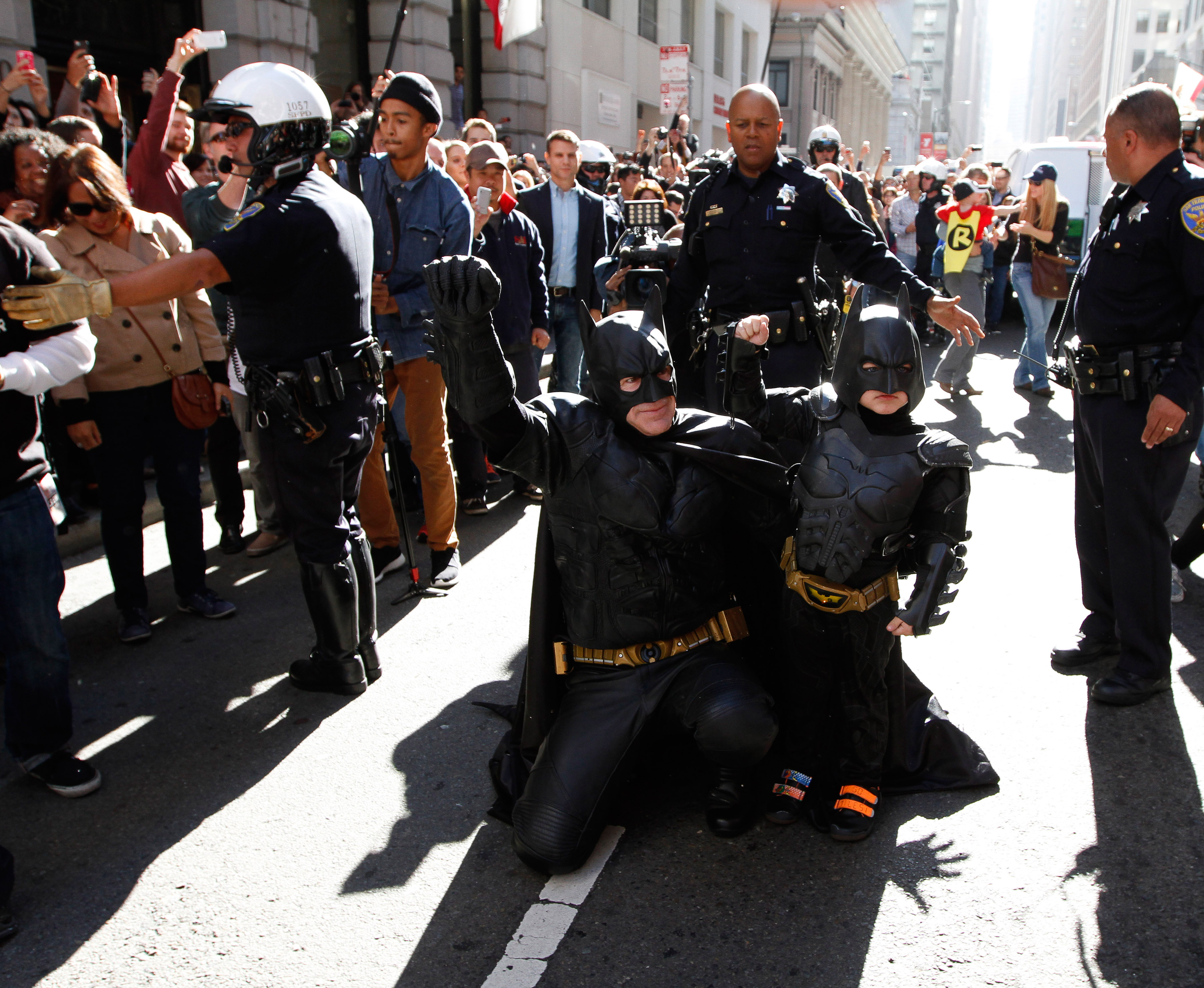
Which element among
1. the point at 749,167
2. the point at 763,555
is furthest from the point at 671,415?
the point at 749,167

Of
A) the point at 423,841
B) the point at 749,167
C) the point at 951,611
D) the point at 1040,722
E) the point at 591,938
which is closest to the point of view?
the point at 591,938

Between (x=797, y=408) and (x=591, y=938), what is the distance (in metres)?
1.65

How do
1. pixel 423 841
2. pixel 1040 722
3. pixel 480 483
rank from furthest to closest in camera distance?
pixel 480 483 → pixel 1040 722 → pixel 423 841

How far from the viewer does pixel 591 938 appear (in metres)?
2.53

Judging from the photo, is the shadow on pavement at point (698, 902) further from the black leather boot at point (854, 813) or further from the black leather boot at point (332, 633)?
the black leather boot at point (332, 633)

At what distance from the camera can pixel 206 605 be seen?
15.3 ft

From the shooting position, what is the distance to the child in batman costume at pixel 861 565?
9.15ft

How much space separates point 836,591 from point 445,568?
264 cm

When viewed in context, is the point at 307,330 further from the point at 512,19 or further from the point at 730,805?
the point at 512,19

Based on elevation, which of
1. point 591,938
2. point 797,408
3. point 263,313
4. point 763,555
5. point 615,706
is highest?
point 263,313

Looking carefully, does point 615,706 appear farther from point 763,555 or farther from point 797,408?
point 797,408

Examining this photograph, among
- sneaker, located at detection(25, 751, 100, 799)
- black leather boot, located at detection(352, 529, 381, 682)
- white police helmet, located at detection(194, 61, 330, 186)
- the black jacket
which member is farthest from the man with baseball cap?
the black jacket

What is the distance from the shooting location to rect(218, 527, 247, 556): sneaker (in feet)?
18.0

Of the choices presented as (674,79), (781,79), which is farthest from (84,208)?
(781,79)
